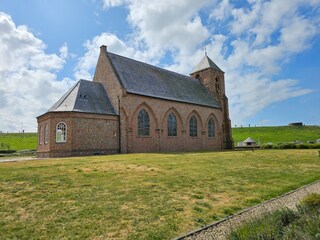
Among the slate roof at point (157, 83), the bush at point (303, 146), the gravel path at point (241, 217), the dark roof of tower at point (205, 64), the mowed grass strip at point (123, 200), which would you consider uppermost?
the dark roof of tower at point (205, 64)

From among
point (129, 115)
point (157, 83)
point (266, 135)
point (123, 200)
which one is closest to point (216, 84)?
point (157, 83)

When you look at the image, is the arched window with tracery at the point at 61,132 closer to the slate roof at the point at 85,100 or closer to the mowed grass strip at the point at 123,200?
the slate roof at the point at 85,100

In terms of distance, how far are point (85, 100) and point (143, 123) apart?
745 cm

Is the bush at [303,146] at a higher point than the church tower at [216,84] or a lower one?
lower

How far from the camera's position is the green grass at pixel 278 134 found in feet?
231

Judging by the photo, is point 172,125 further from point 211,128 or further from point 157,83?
point 211,128

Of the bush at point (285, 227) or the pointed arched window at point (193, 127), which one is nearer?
the bush at point (285, 227)

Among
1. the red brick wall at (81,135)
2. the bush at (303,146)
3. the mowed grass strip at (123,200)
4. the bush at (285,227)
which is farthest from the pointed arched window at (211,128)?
the bush at (285,227)

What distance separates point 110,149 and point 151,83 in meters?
10.8

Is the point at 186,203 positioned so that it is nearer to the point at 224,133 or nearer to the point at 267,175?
the point at 267,175

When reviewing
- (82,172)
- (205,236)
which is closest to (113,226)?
(205,236)

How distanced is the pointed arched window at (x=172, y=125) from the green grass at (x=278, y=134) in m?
41.9

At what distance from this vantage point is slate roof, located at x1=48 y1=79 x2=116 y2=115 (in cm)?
2545

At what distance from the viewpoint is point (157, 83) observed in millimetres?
33625
